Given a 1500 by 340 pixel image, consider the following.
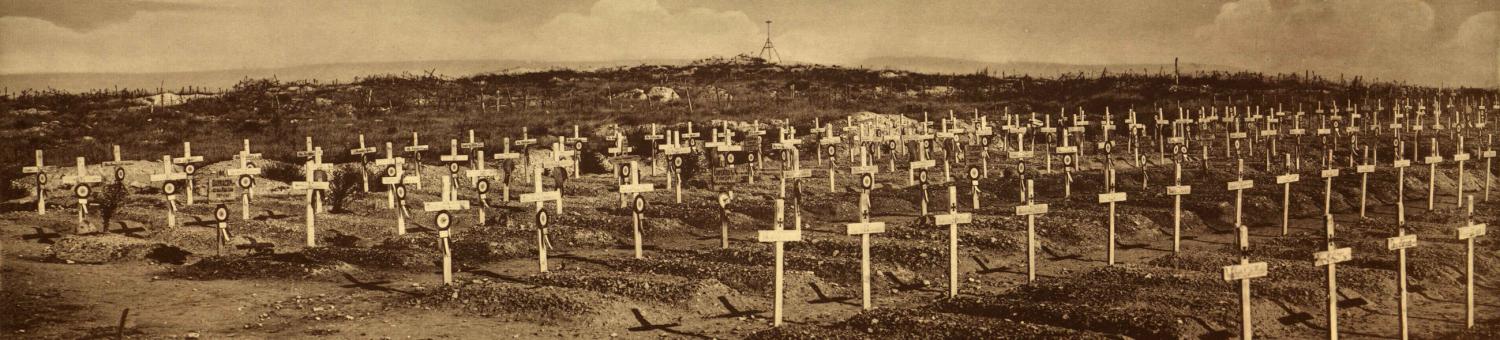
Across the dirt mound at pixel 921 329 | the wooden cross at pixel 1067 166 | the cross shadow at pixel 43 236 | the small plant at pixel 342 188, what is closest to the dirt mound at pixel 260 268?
the cross shadow at pixel 43 236

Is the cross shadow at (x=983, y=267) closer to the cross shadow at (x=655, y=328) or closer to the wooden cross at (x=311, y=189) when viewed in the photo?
the cross shadow at (x=655, y=328)

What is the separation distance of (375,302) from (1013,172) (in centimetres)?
2287

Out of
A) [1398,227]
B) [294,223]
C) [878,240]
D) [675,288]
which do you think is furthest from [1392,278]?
[294,223]

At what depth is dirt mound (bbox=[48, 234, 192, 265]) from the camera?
18.1m

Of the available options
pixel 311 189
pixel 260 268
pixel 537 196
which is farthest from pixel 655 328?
pixel 311 189

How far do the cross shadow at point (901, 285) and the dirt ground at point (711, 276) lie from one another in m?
0.05

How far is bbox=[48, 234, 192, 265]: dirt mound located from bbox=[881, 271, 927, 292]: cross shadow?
41.6 feet

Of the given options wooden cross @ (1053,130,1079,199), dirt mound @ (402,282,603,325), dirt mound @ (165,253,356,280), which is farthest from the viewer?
wooden cross @ (1053,130,1079,199)

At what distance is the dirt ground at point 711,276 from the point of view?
13.5 m

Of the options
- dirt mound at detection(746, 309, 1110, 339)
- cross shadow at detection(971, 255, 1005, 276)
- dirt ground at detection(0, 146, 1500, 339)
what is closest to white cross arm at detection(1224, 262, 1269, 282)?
dirt ground at detection(0, 146, 1500, 339)

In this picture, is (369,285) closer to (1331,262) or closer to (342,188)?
(342,188)

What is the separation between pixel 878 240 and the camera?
19.8 m

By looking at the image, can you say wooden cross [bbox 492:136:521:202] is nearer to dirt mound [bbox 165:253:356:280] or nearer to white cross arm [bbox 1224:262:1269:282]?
dirt mound [bbox 165:253:356:280]

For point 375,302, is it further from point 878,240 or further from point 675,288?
point 878,240
